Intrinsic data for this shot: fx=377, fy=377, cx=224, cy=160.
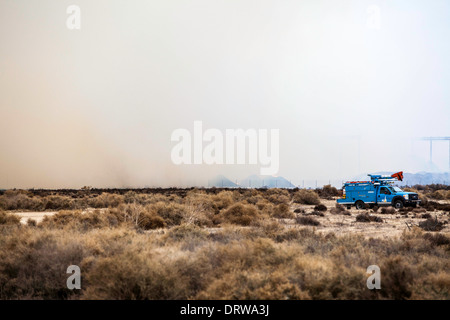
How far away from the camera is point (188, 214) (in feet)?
73.7

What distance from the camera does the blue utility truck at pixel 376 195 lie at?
33719 mm

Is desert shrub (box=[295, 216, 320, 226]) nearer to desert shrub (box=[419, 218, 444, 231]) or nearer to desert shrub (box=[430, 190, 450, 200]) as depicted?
desert shrub (box=[419, 218, 444, 231])

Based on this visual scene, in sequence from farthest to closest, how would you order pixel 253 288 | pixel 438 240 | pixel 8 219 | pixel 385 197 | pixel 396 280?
1. pixel 385 197
2. pixel 8 219
3. pixel 438 240
4. pixel 396 280
5. pixel 253 288

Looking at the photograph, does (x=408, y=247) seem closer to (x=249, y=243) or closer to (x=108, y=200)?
(x=249, y=243)

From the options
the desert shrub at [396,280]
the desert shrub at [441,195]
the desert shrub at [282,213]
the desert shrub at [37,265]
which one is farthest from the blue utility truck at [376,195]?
the desert shrub at [37,265]

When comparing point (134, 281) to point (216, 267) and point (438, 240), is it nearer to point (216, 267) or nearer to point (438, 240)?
point (216, 267)

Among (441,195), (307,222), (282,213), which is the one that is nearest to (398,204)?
(282,213)

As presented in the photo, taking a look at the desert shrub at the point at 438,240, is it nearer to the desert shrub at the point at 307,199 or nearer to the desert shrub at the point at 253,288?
the desert shrub at the point at 253,288

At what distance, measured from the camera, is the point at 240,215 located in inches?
930

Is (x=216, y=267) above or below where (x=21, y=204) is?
above

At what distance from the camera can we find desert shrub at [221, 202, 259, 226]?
2239cm

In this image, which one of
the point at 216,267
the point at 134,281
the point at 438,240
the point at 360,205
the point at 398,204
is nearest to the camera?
the point at 134,281

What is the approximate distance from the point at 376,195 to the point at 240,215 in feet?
54.3
